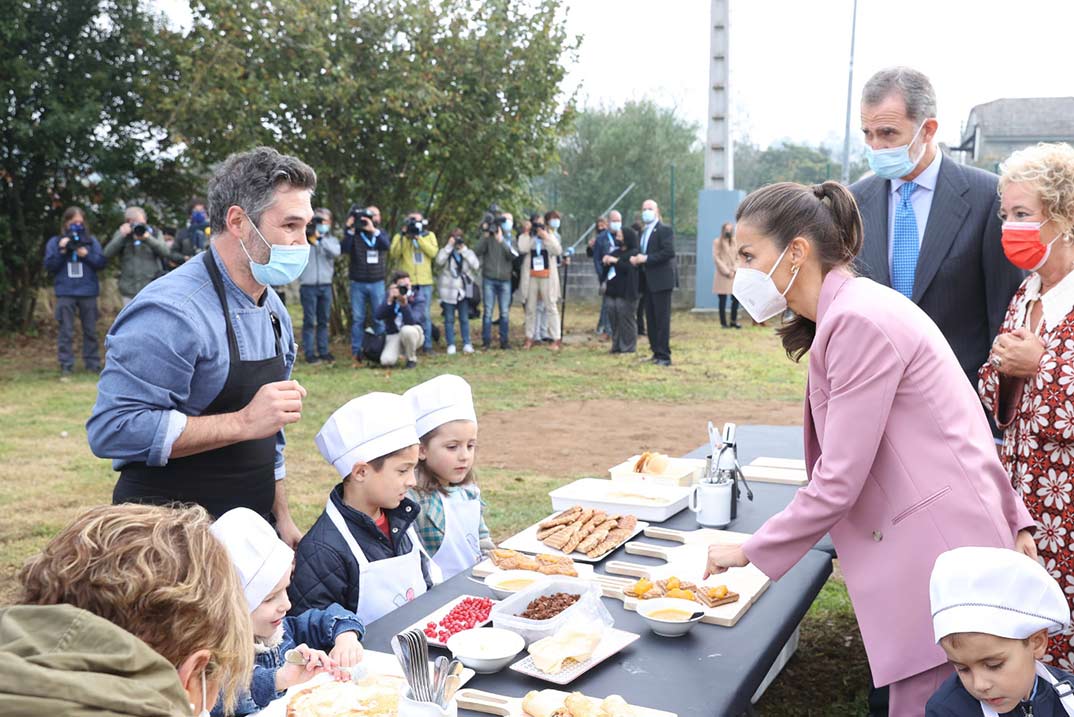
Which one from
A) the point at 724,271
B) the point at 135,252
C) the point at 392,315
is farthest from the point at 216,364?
the point at 724,271

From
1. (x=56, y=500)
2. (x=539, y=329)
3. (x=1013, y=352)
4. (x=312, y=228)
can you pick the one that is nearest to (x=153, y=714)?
(x=1013, y=352)

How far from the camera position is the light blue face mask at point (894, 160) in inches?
136

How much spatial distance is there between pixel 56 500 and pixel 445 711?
18.2ft

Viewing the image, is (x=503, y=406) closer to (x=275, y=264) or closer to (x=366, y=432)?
(x=366, y=432)

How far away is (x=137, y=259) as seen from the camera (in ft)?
40.5

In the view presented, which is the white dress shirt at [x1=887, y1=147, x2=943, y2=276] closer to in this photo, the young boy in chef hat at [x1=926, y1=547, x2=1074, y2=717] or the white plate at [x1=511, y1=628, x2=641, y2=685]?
the young boy in chef hat at [x1=926, y1=547, x2=1074, y2=717]

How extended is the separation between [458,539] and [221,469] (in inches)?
38.1

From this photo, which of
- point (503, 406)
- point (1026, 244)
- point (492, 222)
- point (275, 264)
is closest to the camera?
point (275, 264)

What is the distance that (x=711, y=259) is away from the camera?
58.9 feet

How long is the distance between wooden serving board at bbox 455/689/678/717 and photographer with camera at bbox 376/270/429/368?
395 inches

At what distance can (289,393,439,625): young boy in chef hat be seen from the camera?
270 cm

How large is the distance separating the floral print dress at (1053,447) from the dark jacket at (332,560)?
1997 millimetres

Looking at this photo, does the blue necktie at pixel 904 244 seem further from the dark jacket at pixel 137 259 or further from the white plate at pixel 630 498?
the dark jacket at pixel 137 259

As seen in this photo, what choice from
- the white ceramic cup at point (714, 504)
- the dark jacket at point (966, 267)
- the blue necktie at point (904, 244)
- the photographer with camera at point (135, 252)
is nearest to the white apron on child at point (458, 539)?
the white ceramic cup at point (714, 504)
